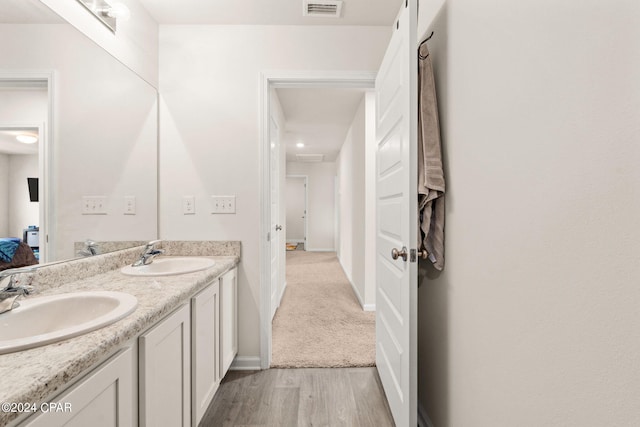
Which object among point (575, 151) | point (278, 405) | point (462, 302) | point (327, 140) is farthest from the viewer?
point (327, 140)

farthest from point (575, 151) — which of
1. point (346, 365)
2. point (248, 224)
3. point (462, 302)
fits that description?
point (346, 365)

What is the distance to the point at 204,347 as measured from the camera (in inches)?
54.3

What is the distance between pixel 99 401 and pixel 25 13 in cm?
144

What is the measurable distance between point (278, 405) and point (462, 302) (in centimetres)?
122

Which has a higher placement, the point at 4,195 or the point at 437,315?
the point at 4,195

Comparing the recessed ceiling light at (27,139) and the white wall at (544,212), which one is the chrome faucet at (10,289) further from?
the white wall at (544,212)

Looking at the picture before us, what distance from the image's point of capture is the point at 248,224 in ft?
6.47

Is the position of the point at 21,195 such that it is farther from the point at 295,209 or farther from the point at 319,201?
the point at 295,209

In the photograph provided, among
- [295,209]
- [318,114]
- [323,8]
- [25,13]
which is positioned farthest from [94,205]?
[295,209]

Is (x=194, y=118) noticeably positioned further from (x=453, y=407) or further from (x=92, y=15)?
(x=453, y=407)

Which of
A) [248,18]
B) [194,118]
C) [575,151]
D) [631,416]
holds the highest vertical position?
[248,18]

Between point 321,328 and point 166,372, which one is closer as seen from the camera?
point 166,372

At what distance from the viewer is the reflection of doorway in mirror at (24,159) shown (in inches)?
39.5

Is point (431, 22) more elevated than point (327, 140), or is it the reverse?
point (327, 140)
